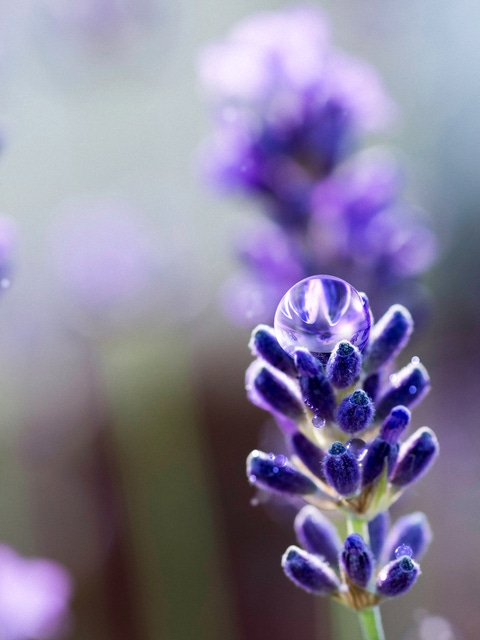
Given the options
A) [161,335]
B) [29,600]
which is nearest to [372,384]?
[29,600]

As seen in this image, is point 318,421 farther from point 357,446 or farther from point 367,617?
point 367,617

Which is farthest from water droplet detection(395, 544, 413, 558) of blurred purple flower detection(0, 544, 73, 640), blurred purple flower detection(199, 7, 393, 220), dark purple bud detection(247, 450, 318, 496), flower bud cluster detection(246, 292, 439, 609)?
blurred purple flower detection(199, 7, 393, 220)

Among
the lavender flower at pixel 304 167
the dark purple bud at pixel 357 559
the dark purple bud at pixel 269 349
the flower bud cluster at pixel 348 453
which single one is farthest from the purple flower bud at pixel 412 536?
the lavender flower at pixel 304 167

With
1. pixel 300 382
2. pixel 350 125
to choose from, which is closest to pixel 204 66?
→ pixel 350 125

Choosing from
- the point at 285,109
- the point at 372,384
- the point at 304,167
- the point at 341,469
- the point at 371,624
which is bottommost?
the point at 371,624

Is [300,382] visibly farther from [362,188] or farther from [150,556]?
[150,556]

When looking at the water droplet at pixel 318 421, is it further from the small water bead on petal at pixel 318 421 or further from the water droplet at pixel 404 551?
the water droplet at pixel 404 551

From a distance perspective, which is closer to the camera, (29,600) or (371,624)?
(371,624)

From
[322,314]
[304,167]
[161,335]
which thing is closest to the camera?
[322,314]
